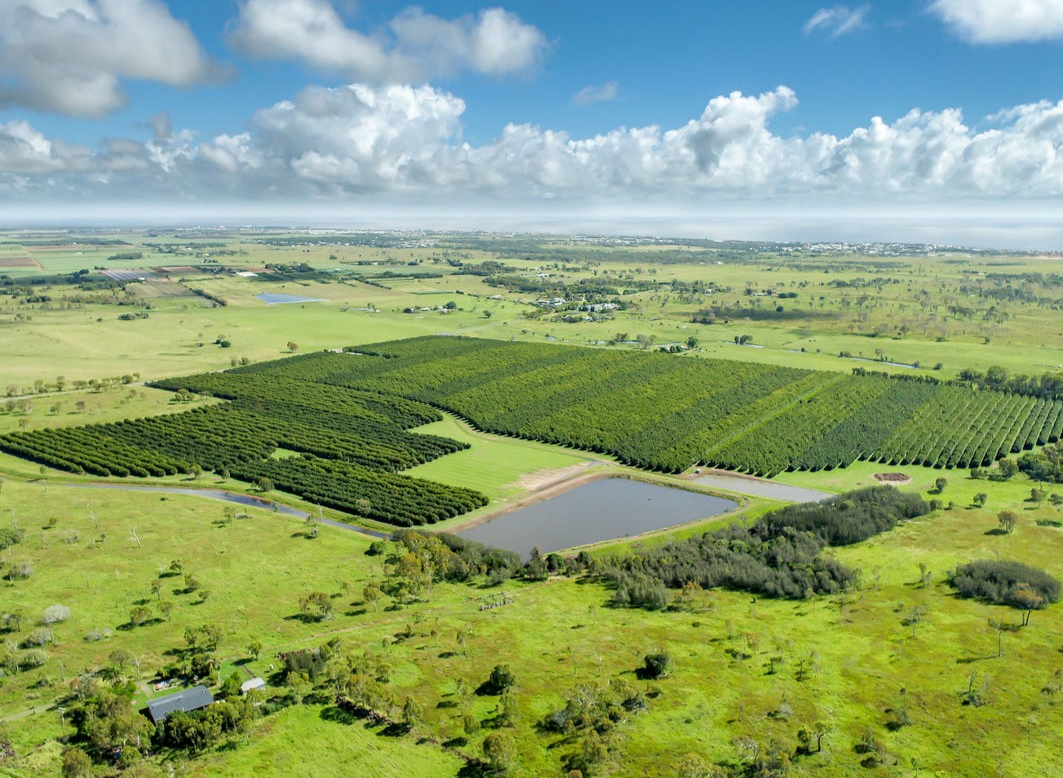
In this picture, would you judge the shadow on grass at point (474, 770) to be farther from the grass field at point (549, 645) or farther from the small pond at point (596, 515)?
the small pond at point (596, 515)

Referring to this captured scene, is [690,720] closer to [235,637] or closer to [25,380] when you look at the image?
[235,637]

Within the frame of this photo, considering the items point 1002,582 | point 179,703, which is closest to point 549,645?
point 179,703

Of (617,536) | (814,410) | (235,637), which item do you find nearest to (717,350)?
(814,410)

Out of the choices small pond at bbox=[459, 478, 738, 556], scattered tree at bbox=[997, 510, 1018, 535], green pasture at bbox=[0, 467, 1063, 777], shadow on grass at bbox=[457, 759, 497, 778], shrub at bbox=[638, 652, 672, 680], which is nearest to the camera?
shadow on grass at bbox=[457, 759, 497, 778]

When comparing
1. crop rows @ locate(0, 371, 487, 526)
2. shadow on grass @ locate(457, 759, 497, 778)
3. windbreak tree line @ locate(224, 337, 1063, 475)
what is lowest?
shadow on grass @ locate(457, 759, 497, 778)

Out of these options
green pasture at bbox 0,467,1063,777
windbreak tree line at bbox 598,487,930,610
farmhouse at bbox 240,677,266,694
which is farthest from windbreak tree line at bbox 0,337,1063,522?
farmhouse at bbox 240,677,266,694

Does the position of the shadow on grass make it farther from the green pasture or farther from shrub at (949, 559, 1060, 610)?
shrub at (949, 559, 1060, 610)

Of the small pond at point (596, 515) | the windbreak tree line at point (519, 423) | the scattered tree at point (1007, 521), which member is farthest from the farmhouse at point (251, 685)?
the scattered tree at point (1007, 521)

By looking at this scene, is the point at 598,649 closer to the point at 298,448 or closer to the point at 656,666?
the point at 656,666
